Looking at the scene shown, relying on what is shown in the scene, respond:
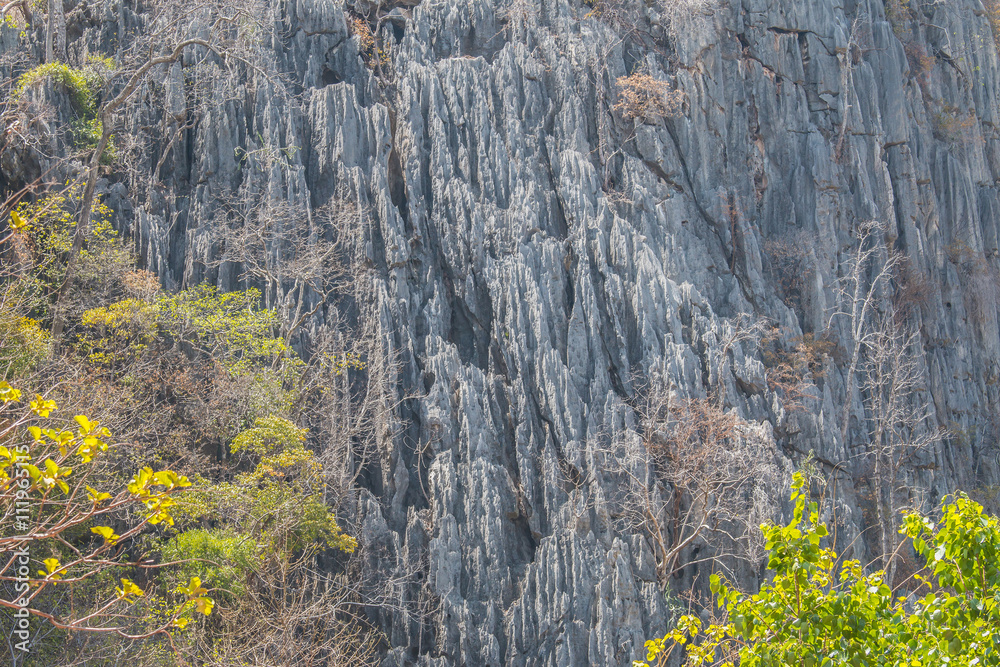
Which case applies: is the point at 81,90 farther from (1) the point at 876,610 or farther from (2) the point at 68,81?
(1) the point at 876,610

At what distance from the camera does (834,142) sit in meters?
26.2

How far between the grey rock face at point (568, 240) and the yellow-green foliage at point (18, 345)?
6.14 meters

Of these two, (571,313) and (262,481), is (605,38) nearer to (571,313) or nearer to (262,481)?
(571,313)

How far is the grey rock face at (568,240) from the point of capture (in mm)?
18562

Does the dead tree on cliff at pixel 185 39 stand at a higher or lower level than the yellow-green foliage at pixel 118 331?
higher

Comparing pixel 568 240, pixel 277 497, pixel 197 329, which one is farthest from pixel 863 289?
pixel 197 329

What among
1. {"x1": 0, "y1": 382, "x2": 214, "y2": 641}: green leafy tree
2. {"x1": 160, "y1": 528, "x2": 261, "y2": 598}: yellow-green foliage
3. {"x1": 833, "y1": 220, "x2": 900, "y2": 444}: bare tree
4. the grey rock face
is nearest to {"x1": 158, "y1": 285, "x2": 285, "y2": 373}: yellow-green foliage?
the grey rock face

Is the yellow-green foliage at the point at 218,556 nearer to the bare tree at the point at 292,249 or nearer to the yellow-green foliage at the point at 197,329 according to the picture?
the yellow-green foliage at the point at 197,329

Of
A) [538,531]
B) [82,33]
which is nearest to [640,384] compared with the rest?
[538,531]

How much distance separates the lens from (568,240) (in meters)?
21.4

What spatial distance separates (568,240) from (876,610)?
52.6 ft

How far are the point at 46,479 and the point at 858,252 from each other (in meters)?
24.1

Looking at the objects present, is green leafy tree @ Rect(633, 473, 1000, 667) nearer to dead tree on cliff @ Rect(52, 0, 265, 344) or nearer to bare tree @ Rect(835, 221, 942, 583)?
bare tree @ Rect(835, 221, 942, 583)

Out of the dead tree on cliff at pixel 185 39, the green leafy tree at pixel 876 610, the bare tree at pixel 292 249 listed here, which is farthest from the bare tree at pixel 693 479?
the dead tree on cliff at pixel 185 39
